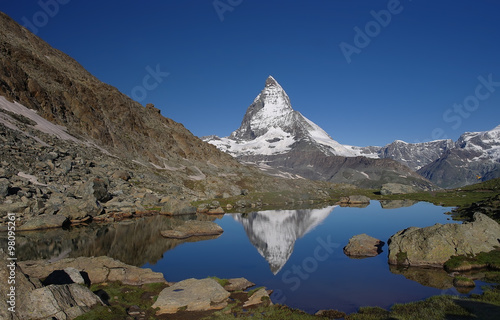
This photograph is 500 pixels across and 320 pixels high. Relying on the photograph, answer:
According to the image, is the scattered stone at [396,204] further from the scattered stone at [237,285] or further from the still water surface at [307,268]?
the scattered stone at [237,285]

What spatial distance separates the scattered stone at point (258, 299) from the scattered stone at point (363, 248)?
68.1ft

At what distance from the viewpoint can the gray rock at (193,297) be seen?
2353 cm

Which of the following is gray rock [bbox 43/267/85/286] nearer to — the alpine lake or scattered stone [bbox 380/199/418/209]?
the alpine lake

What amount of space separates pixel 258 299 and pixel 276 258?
17.7 metres

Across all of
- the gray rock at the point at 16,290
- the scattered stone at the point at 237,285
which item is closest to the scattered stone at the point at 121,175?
the scattered stone at the point at 237,285

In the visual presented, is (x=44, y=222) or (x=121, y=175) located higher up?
(x=121, y=175)

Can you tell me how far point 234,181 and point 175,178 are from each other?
106ft

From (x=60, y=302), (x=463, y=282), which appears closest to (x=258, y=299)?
(x=60, y=302)

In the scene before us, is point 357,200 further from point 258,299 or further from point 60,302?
point 60,302

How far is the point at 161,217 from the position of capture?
2953 inches

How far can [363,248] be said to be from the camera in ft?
141

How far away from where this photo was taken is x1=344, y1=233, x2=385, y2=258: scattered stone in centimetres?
4244

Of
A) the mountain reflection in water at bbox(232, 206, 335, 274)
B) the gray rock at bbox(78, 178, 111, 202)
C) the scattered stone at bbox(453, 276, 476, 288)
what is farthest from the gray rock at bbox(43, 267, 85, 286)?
the gray rock at bbox(78, 178, 111, 202)

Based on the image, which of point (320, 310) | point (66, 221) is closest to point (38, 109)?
point (66, 221)
